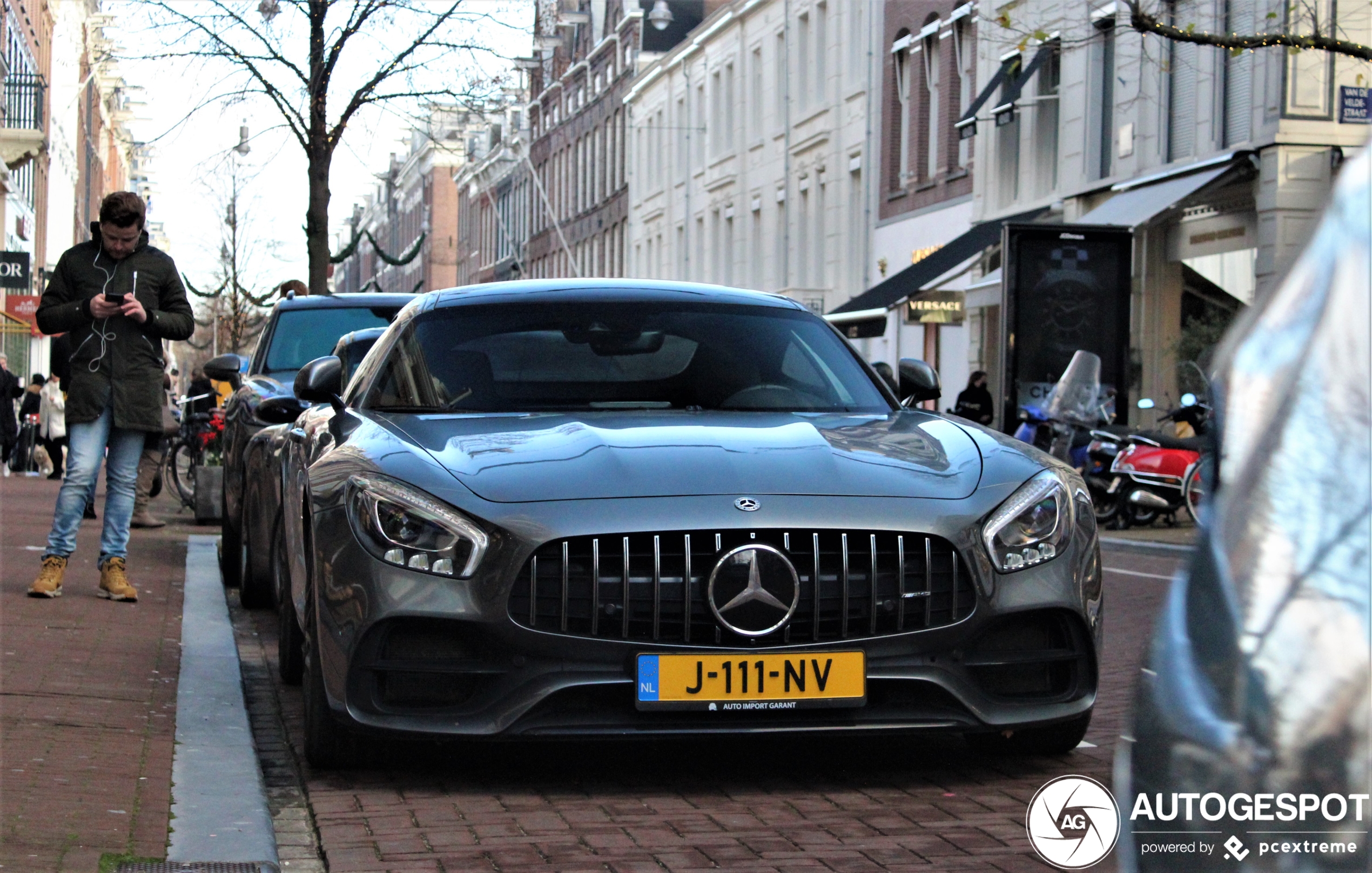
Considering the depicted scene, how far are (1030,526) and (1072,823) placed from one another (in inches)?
37.2

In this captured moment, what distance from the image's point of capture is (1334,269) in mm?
1566

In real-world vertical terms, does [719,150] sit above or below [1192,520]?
above

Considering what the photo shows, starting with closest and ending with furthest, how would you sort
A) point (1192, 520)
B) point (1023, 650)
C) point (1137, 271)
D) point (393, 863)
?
point (393, 863)
point (1023, 650)
point (1192, 520)
point (1137, 271)

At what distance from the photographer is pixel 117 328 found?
29.6ft

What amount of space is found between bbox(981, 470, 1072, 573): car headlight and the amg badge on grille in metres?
0.54

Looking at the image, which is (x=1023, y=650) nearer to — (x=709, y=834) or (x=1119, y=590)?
(x=709, y=834)

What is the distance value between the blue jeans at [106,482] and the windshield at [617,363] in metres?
3.03

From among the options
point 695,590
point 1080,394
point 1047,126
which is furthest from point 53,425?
point 695,590

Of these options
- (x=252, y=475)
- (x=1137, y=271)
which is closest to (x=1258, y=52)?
(x=1137, y=271)

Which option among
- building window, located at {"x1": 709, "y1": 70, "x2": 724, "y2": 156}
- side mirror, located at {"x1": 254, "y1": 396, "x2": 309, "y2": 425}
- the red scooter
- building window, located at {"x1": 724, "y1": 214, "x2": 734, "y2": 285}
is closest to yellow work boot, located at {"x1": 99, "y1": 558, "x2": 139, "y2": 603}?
side mirror, located at {"x1": 254, "y1": 396, "x2": 309, "y2": 425}

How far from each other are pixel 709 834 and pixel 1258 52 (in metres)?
20.5

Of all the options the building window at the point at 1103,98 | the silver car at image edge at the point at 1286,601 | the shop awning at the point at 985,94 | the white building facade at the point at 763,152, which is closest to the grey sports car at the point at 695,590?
the silver car at image edge at the point at 1286,601

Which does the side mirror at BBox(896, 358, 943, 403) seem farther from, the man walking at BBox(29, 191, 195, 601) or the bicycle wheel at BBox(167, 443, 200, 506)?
the bicycle wheel at BBox(167, 443, 200, 506)

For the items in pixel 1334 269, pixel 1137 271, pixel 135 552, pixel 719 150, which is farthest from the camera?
pixel 719 150
